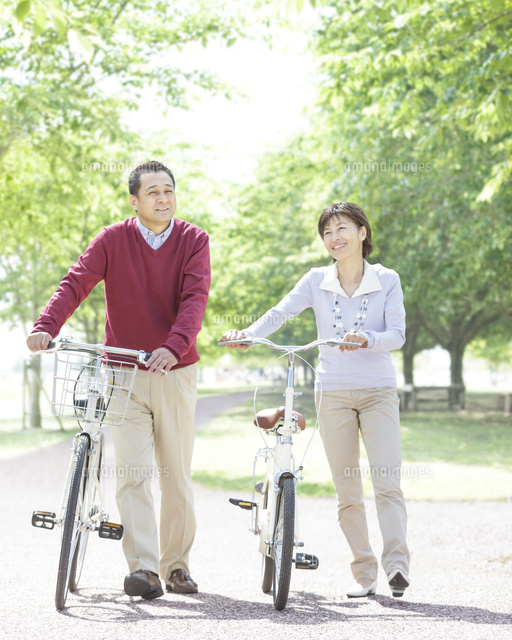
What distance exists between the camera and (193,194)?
20.3 metres

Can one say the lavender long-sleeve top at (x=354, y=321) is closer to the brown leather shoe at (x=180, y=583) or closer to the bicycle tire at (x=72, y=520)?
the bicycle tire at (x=72, y=520)

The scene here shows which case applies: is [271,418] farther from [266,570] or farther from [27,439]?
[27,439]

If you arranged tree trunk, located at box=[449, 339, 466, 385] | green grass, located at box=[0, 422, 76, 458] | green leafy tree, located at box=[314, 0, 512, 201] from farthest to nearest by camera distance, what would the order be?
tree trunk, located at box=[449, 339, 466, 385], green grass, located at box=[0, 422, 76, 458], green leafy tree, located at box=[314, 0, 512, 201]

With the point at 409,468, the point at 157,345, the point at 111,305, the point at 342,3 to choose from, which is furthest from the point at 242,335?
the point at 342,3

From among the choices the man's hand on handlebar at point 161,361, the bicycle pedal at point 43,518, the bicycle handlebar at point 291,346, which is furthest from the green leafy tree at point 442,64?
the bicycle pedal at point 43,518

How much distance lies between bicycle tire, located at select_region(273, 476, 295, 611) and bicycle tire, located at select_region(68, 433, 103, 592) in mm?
982

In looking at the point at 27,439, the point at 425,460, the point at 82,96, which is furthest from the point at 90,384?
the point at 27,439

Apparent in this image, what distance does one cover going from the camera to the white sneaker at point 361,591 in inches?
178

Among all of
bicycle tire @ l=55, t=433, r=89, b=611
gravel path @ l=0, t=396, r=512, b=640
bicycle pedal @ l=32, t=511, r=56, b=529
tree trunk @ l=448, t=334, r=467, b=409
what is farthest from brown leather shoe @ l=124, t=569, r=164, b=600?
tree trunk @ l=448, t=334, r=467, b=409

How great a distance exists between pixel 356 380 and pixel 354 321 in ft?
1.10

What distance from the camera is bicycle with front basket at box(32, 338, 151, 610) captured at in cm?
405

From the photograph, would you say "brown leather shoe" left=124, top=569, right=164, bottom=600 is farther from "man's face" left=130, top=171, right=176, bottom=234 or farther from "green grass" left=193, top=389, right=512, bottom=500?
"green grass" left=193, top=389, right=512, bottom=500

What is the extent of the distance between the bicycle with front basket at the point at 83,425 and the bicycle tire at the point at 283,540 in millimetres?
823

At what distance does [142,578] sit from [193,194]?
16664 millimetres
